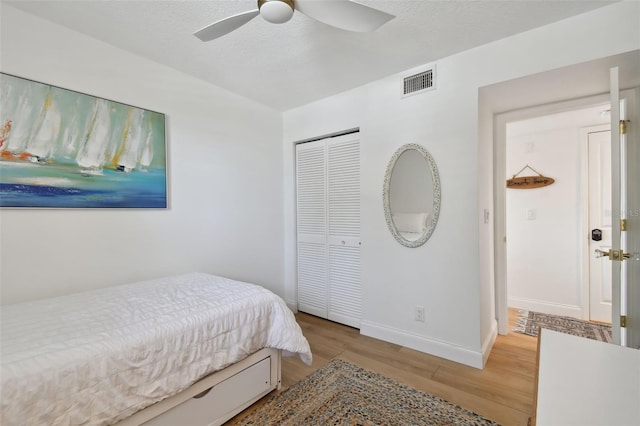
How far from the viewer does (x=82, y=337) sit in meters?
1.20

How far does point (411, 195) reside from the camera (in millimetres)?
2545

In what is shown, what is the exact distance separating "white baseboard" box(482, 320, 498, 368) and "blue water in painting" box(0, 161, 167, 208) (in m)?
2.90

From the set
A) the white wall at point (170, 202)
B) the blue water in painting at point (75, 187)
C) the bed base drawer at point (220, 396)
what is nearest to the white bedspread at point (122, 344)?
the bed base drawer at point (220, 396)

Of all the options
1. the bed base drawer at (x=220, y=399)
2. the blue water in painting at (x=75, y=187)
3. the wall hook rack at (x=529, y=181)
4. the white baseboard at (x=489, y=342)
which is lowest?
the white baseboard at (x=489, y=342)

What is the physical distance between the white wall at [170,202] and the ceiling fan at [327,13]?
1186mm

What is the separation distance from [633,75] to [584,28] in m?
0.54

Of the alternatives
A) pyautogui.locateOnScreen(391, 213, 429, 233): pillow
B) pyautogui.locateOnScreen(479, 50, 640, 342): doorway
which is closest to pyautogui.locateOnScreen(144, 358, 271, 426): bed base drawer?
pyautogui.locateOnScreen(391, 213, 429, 233): pillow

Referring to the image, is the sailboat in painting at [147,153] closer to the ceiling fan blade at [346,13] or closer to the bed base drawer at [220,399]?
the ceiling fan blade at [346,13]

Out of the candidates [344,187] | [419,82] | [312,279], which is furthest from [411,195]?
[312,279]

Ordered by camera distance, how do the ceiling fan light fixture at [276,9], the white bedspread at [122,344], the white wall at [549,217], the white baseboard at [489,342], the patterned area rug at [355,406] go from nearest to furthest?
the white bedspread at [122,344], the ceiling fan light fixture at [276,9], the patterned area rug at [355,406], the white baseboard at [489,342], the white wall at [549,217]

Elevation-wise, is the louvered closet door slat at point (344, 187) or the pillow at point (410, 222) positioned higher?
the louvered closet door slat at point (344, 187)

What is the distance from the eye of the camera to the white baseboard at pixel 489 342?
7.36 feet

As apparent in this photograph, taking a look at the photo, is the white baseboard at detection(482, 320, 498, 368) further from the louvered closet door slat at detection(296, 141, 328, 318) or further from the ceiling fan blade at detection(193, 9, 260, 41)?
the ceiling fan blade at detection(193, 9, 260, 41)

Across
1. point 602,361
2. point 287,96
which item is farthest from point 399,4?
point 602,361
